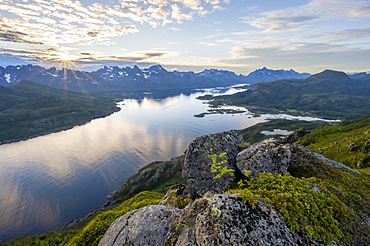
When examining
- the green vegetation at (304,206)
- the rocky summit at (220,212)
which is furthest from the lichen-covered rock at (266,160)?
the green vegetation at (304,206)

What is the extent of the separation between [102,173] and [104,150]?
141 ft

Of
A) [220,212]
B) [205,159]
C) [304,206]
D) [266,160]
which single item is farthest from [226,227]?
[205,159]

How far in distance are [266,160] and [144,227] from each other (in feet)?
28.9

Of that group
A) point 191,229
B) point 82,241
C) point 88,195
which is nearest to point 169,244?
point 191,229

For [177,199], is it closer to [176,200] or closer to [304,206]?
[176,200]

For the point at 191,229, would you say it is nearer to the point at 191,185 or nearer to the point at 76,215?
the point at 191,185

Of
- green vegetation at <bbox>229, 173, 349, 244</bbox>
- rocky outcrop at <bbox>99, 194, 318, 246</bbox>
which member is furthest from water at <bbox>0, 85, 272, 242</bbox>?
green vegetation at <bbox>229, 173, 349, 244</bbox>

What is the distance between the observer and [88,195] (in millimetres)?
120125

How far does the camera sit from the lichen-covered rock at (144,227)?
11.7 meters

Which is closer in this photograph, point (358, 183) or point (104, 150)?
point (358, 183)

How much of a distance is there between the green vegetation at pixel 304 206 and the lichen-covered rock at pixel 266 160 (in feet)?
11.4

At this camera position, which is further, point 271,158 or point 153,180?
point 153,180

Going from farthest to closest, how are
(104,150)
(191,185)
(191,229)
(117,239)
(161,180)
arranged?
(104,150)
(161,180)
(191,185)
(117,239)
(191,229)

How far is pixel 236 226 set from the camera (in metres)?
8.89
